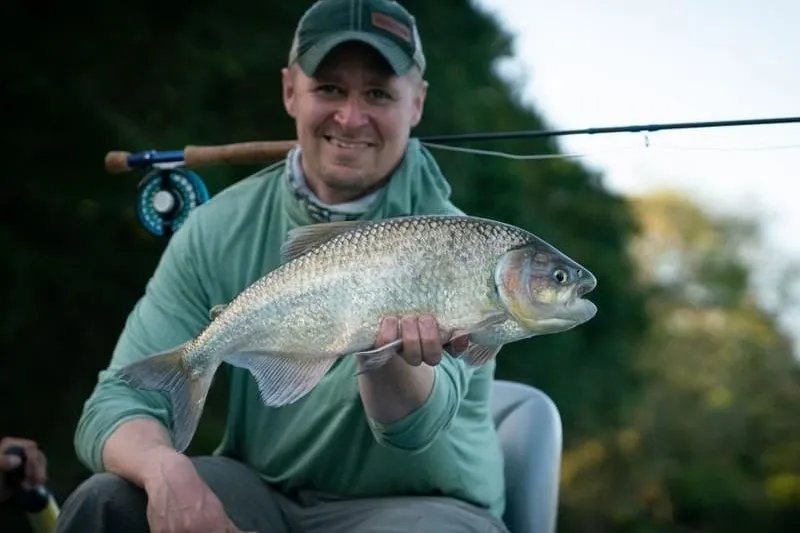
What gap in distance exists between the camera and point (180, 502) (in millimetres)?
2076

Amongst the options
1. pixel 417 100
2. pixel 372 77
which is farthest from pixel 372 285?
pixel 417 100

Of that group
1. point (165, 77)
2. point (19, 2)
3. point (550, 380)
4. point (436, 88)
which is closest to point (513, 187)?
point (436, 88)

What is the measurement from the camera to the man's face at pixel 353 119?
242 cm

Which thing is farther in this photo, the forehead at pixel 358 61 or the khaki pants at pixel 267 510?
the forehead at pixel 358 61

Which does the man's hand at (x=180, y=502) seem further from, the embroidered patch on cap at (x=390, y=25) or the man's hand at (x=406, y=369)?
the embroidered patch on cap at (x=390, y=25)

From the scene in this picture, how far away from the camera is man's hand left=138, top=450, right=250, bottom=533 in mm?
2068

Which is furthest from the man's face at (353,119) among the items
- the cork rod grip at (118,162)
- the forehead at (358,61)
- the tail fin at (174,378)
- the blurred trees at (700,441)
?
the blurred trees at (700,441)

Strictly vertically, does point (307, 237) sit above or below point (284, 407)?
above

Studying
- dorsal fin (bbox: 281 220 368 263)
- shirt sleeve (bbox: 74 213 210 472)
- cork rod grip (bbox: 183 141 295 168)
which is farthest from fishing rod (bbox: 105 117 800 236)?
dorsal fin (bbox: 281 220 368 263)

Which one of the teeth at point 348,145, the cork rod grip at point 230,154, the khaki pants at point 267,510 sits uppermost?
the teeth at point 348,145

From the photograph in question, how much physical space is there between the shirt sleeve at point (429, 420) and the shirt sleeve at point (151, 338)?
1.55 feet

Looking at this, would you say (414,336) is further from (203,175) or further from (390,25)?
(203,175)

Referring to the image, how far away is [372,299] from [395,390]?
22 centimetres

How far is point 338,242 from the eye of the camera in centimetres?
199
